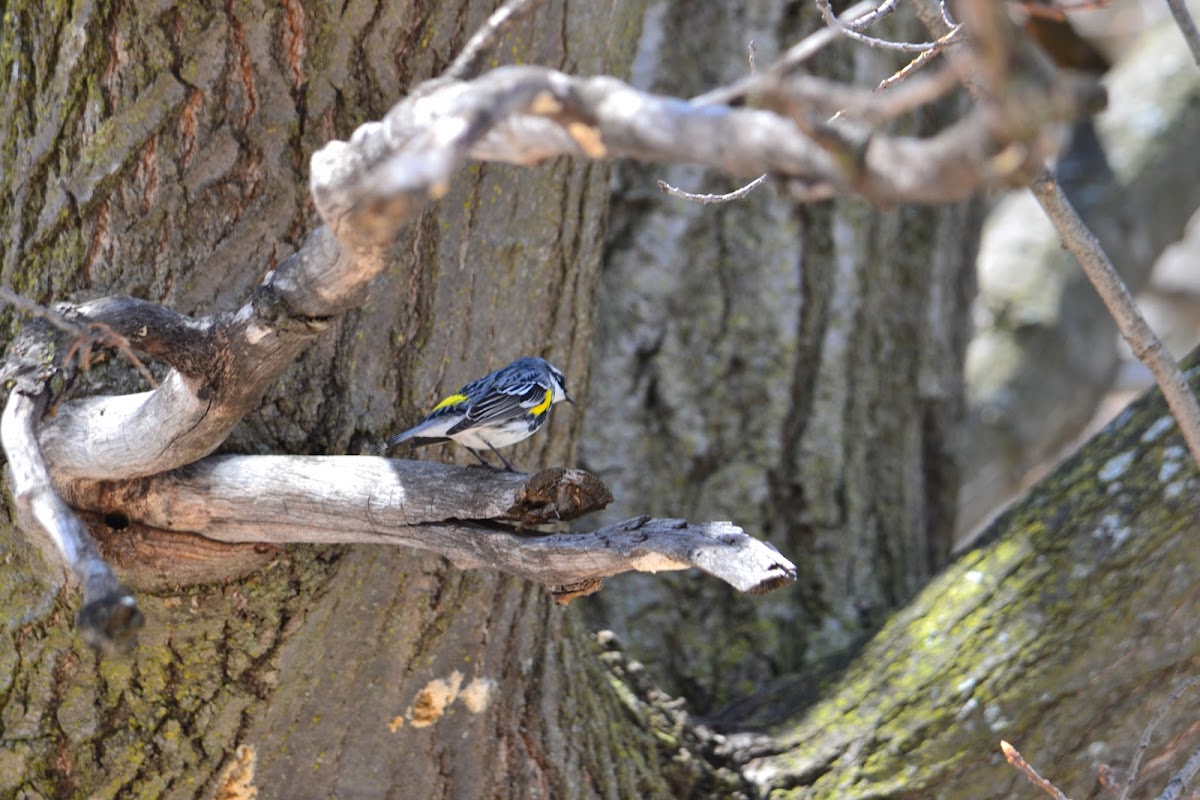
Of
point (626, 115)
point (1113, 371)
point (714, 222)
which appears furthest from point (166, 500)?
point (1113, 371)

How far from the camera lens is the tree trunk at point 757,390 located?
3.31 m

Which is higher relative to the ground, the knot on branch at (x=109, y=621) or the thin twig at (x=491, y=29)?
the thin twig at (x=491, y=29)

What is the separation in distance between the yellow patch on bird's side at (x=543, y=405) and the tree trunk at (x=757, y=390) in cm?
92

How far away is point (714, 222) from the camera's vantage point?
3521 millimetres

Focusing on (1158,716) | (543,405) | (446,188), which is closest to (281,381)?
(543,405)

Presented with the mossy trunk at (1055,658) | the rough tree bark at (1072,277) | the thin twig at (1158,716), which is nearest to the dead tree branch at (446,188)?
the thin twig at (1158,716)

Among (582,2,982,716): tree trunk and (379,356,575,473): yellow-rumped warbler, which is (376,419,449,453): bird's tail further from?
(582,2,982,716): tree trunk

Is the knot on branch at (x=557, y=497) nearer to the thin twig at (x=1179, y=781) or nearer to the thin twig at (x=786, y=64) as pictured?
the thin twig at (x=786, y=64)

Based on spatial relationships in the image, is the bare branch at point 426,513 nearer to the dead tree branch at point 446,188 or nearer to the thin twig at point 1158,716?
the dead tree branch at point 446,188

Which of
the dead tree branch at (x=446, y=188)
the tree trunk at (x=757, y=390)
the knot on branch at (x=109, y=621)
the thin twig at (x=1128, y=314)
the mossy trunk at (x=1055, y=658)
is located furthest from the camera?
the tree trunk at (x=757, y=390)

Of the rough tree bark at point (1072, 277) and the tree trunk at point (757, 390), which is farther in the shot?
the rough tree bark at point (1072, 277)

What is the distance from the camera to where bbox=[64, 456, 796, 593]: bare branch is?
5.75 feet

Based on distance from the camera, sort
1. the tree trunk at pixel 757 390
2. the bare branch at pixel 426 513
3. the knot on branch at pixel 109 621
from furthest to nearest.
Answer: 1. the tree trunk at pixel 757 390
2. the bare branch at pixel 426 513
3. the knot on branch at pixel 109 621

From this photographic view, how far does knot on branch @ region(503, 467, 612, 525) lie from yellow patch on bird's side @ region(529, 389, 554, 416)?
49cm
